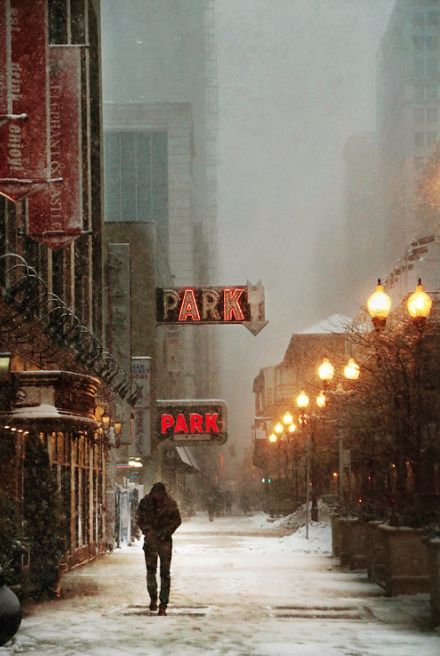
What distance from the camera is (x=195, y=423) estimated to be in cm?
5456

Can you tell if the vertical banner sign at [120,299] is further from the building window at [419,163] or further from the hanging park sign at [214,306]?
the building window at [419,163]

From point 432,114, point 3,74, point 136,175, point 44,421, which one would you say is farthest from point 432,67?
point 3,74

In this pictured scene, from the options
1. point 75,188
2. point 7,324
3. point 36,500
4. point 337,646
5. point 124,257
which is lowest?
point 337,646

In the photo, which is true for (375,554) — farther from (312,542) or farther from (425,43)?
(425,43)

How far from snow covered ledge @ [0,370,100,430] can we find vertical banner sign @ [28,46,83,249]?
2.06m

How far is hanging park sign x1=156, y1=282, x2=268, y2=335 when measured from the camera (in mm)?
40438

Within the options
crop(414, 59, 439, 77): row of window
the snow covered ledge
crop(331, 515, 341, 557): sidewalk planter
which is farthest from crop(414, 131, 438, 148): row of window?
the snow covered ledge

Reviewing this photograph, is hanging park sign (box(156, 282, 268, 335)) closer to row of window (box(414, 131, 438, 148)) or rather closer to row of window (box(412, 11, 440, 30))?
row of window (box(414, 131, 438, 148))

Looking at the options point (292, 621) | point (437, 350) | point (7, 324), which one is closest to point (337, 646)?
point (292, 621)

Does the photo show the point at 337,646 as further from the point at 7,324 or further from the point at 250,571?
the point at 250,571

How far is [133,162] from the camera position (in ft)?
627

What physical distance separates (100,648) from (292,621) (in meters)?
3.46

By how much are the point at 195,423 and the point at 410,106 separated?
128m

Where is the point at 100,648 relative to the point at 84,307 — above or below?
below
